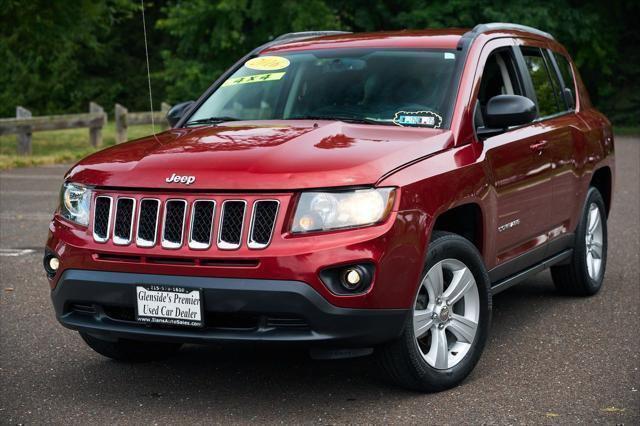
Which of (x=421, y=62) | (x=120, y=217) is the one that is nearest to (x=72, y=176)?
(x=120, y=217)

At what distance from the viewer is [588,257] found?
25.0ft

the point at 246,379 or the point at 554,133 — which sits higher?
the point at 554,133

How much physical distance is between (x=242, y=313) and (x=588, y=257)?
12.1 feet

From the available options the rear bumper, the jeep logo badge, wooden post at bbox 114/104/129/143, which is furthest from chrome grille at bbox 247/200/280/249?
wooden post at bbox 114/104/129/143

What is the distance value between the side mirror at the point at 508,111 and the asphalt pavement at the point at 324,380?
4.15 feet

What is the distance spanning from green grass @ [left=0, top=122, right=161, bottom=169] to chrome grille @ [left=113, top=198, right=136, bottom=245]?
14.7 m

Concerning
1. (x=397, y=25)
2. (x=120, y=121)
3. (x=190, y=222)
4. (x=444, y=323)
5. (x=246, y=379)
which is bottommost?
(x=397, y=25)

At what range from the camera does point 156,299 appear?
4.79m

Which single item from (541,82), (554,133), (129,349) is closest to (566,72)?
(541,82)

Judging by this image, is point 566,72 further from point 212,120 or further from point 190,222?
point 190,222

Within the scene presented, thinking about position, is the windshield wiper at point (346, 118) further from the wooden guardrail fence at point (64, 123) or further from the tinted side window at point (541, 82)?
the wooden guardrail fence at point (64, 123)

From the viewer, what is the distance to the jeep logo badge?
4805 mm

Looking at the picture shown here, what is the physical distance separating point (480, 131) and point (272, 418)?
76.2 inches

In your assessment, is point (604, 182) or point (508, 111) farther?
point (604, 182)
